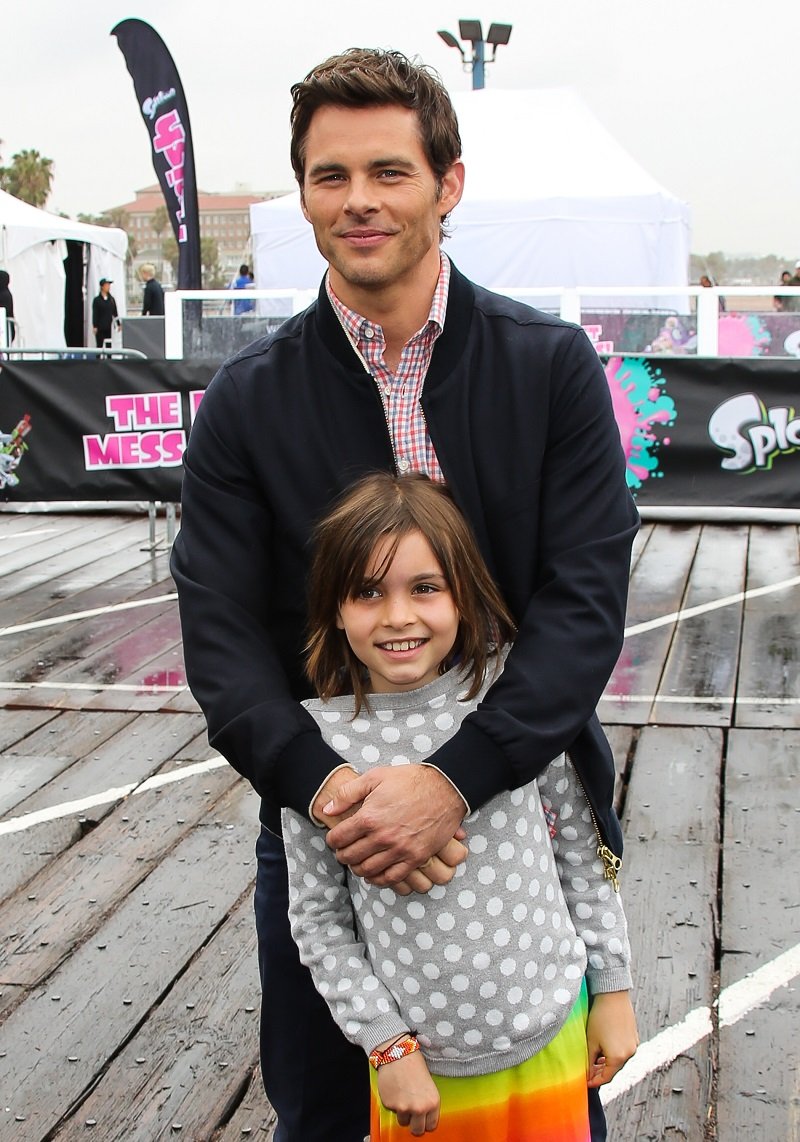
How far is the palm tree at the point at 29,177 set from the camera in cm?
8688

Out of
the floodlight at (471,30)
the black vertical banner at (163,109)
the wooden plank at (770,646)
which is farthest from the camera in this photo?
the floodlight at (471,30)

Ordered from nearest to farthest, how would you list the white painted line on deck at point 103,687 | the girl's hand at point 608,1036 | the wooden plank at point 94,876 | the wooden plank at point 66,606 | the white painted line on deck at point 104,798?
1. the girl's hand at point 608,1036
2. the wooden plank at point 94,876
3. the white painted line on deck at point 104,798
4. the white painted line on deck at point 103,687
5. the wooden plank at point 66,606

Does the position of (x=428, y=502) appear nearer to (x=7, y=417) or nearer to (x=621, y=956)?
(x=621, y=956)

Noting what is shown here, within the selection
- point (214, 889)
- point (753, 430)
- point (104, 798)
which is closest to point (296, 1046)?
point (214, 889)

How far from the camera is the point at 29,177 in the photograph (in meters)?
87.2

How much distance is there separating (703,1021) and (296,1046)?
133cm

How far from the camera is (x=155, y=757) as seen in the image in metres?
5.41

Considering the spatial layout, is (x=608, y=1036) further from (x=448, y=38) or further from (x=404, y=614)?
(x=448, y=38)

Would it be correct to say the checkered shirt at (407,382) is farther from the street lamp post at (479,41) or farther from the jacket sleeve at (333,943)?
the street lamp post at (479,41)

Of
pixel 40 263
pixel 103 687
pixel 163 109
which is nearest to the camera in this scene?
pixel 103 687

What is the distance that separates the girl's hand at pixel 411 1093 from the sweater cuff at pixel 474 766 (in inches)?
15.4

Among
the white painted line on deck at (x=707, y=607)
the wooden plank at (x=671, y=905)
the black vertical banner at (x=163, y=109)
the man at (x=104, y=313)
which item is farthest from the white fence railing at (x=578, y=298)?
the man at (x=104, y=313)

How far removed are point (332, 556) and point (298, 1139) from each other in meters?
1.12

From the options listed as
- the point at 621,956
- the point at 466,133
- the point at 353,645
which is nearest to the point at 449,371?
the point at 353,645
